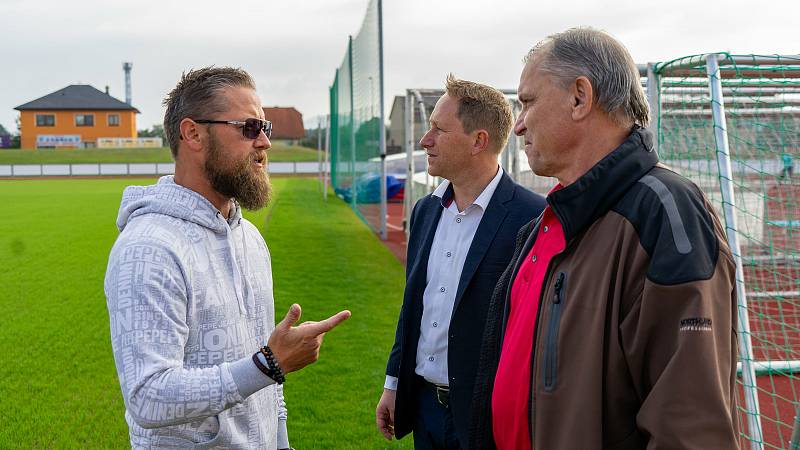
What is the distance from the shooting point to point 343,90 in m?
23.8

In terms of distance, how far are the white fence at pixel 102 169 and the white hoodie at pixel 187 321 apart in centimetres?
5624

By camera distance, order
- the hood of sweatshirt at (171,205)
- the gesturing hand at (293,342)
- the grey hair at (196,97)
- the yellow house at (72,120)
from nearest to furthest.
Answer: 1. the gesturing hand at (293,342)
2. the hood of sweatshirt at (171,205)
3. the grey hair at (196,97)
4. the yellow house at (72,120)

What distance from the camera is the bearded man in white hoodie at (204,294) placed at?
206 cm

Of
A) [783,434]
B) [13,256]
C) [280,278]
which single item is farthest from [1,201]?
[783,434]

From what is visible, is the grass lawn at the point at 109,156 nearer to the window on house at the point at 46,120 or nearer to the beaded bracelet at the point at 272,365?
the window on house at the point at 46,120

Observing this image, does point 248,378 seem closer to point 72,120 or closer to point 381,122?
point 381,122

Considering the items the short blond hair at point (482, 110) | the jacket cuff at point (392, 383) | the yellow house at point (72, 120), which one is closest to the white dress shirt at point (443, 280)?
the jacket cuff at point (392, 383)

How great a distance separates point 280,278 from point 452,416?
841cm

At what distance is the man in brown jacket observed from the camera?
5.21ft

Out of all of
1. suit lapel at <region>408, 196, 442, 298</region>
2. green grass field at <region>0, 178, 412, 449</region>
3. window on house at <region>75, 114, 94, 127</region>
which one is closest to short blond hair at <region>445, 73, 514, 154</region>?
suit lapel at <region>408, 196, 442, 298</region>

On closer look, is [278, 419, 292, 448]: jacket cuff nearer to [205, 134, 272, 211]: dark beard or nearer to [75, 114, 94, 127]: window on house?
[205, 134, 272, 211]: dark beard

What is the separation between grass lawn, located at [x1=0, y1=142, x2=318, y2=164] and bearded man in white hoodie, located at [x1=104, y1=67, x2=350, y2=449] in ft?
194

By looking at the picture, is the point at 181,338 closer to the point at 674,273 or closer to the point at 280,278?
the point at 674,273

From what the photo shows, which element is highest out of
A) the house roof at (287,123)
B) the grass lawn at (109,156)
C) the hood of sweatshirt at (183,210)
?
the house roof at (287,123)
